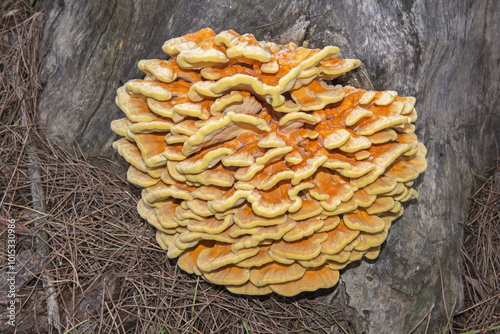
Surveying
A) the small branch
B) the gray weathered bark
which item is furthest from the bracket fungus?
the small branch

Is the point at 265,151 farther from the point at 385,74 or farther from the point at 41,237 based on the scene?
the point at 41,237

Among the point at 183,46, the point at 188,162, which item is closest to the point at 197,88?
the point at 183,46

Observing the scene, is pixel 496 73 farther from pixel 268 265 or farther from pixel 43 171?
pixel 43 171

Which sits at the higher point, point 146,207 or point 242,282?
point 146,207

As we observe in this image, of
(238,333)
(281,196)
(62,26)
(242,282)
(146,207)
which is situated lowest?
(238,333)

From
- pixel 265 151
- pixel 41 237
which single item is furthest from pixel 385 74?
pixel 41 237
